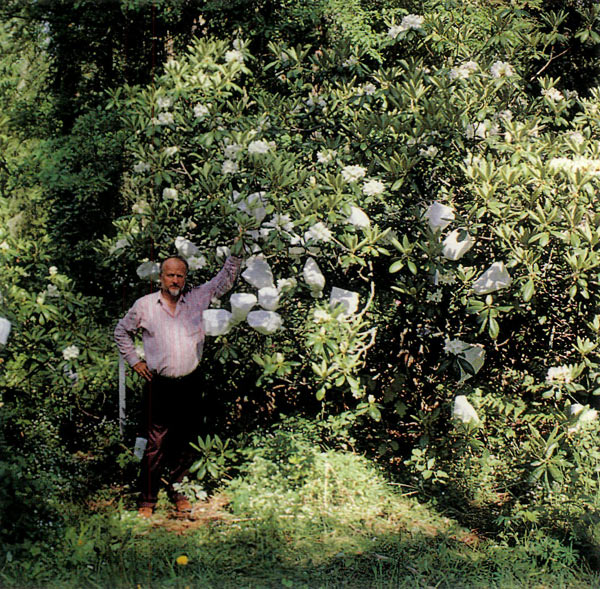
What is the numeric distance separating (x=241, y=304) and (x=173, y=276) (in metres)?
0.38

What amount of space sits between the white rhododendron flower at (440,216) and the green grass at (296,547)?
1426 millimetres

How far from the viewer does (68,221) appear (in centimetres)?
559

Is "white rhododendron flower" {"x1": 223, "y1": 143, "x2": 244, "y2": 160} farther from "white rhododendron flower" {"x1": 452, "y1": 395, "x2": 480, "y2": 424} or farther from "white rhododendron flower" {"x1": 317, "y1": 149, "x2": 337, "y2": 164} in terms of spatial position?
"white rhododendron flower" {"x1": 452, "y1": 395, "x2": 480, "y2": 424}

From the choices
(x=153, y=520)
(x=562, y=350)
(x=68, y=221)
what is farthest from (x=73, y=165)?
(x=562, y=350)

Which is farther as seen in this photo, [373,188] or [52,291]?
[52,291]

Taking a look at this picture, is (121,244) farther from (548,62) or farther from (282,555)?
(548,62)

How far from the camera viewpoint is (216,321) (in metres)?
3.75

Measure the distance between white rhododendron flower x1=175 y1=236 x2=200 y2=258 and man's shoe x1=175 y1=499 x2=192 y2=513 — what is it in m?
1.34

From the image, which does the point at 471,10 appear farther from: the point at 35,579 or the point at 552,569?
the point at 35,579

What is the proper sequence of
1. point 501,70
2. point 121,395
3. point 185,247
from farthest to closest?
point 121,395 < point 501,70 < point 185,247

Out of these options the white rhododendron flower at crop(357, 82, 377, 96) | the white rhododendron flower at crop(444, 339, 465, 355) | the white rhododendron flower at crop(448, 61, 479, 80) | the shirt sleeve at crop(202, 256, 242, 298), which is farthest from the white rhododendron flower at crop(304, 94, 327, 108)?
the white rhododendron flower at crop(444, 339, 465, 355)

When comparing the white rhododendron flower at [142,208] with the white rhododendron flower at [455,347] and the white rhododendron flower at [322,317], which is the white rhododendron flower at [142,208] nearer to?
the white rhododendron flower at [322,317]

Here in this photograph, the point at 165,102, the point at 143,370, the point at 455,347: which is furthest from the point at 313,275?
the point at 165,102

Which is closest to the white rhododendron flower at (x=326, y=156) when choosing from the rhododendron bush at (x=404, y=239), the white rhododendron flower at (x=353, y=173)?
the rhododendron bush at (x=404, y=239)
